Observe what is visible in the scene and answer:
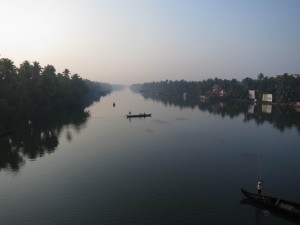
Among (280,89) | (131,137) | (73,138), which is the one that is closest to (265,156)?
(131,137)

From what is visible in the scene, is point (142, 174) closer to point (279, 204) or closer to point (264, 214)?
point (264, 214)

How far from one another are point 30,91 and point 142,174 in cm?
6839

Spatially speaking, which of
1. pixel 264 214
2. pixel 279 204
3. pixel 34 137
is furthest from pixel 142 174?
pixel 34 137

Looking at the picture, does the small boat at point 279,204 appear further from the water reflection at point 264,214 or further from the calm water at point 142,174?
the calm water at point 142,174

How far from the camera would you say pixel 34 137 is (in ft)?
229

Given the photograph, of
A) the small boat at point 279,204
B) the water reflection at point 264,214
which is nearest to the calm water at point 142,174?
the water reflection at point 264,214

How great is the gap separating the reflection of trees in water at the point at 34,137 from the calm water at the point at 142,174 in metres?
0.19

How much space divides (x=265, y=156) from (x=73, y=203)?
34.4 m

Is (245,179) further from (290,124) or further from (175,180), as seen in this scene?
(290,124)

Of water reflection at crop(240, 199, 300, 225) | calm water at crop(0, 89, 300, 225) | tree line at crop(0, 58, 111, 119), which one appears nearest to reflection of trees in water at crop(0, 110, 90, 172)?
calm water at crop(0, 89, 300, 225)

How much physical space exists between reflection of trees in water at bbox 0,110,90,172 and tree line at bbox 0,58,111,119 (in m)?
4.94

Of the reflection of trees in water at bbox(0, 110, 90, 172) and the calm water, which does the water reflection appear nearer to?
the calm water

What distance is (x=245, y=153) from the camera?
2196 inches

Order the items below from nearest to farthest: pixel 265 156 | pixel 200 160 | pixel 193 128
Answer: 1. pixel 200 160
2. pixel 265 156
3. pixel 193 128
